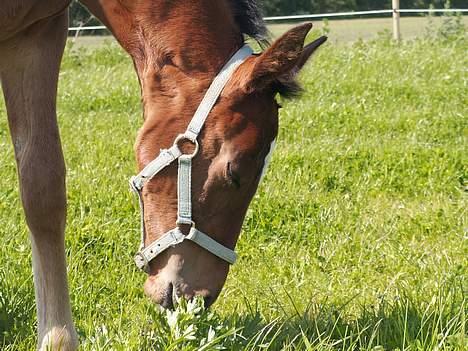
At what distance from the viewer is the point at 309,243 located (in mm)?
4570

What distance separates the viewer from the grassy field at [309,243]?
10.3 feet

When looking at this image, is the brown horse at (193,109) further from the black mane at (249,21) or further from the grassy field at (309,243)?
the grassy field at (309,243)

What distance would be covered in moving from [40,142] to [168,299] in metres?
0.89

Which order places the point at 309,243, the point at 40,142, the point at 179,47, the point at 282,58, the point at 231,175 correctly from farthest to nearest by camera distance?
the point at 309,243
the point at 40,142
the point at 179,47
the point at 231,175
the point at 282,58

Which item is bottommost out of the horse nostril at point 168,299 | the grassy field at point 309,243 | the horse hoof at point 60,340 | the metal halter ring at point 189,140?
the grassy field at point 309,243

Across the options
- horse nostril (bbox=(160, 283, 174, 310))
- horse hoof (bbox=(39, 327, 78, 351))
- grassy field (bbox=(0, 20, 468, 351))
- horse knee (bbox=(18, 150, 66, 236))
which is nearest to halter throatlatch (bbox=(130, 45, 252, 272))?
horse nostril (bbox=(160, 283, 174, 310))

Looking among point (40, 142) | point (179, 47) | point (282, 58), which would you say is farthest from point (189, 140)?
point (40, 142)

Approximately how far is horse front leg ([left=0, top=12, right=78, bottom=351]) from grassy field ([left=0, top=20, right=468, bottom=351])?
253mm

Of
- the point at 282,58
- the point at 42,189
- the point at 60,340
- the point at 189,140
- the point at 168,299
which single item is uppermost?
the point at 282,58

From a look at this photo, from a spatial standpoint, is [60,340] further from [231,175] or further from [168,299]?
[231,175]

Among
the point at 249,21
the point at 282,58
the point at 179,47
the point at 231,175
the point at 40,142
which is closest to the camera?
the point at 282,58

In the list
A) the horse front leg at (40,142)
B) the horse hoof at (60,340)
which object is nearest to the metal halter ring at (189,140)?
the horse front leg at (40,142)

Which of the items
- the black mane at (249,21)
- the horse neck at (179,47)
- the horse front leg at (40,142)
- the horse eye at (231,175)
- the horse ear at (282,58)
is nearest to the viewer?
the horse ear at (282,58)

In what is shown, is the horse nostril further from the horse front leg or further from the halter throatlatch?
the horse front leg
